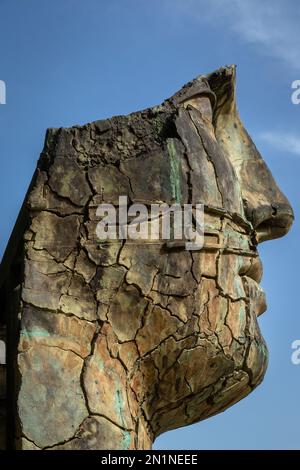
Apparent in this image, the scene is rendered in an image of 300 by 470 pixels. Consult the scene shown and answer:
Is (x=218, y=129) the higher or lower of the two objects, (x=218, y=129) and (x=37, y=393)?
the higher

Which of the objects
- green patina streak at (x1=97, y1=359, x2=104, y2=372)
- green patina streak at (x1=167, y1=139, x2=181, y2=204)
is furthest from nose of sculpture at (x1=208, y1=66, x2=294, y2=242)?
green patina streak at (x1=97, y1=359, x2=104, y2=372)

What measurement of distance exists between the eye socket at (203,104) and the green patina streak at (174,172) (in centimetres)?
53

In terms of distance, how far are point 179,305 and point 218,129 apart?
160 centimetres

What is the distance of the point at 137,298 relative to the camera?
291 inches

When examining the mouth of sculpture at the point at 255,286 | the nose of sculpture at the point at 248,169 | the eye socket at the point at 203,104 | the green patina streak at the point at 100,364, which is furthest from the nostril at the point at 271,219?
the green patina streak at the point at 100,364

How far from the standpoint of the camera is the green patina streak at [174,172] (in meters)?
7.52

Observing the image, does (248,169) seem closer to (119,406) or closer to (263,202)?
(263,202)

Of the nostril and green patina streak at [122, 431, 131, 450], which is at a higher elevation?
the nostril

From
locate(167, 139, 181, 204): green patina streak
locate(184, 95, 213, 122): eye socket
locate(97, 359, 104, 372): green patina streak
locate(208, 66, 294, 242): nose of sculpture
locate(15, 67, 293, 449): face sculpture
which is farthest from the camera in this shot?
locate(208, 66, 294, 242): nose of sculpture

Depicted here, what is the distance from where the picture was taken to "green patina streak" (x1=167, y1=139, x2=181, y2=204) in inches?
296

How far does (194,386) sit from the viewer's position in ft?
24.9

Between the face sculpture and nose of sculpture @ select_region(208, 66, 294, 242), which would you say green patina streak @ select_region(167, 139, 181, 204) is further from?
nose of sculpture @ select_region(208, 66, 294, 242)

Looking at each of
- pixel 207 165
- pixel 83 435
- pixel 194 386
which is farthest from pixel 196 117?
pixel 83 435
